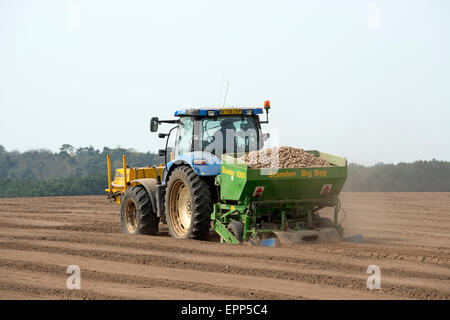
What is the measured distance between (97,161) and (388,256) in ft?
139

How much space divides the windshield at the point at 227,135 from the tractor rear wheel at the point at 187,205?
2.01 ft

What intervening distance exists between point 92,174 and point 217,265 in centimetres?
3112

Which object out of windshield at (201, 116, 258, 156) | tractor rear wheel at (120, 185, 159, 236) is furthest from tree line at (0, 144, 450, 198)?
windshield at (201, 116, 258, 156)

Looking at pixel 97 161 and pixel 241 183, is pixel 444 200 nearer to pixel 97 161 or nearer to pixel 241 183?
pixel 241 183

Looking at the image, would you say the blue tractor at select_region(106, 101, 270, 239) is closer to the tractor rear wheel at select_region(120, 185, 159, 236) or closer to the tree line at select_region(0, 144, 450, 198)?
the tractor rear wheel at select_region(120, 185, 159, 236)

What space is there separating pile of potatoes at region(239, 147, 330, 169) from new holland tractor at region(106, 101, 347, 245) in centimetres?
18

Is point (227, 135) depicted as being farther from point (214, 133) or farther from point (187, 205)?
point (187, 205)

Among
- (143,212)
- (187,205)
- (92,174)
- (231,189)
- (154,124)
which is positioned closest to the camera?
(231,189)

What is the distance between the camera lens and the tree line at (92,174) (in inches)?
990

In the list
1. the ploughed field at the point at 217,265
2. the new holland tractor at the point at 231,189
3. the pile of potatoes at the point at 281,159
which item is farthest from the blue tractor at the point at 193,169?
the pile of potatoes at the point at 281,159

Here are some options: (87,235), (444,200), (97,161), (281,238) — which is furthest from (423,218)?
(97,161)

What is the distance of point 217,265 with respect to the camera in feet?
29.7

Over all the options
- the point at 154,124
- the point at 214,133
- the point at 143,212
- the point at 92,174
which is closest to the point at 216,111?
the point at 214,133

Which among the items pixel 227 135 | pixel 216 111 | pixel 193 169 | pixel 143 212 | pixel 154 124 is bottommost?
pixel 143 212
